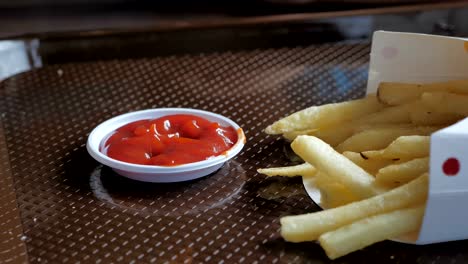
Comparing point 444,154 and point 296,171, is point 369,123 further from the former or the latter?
point 444,154

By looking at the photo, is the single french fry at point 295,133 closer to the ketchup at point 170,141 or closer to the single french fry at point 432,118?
the ketchup at point 170,141

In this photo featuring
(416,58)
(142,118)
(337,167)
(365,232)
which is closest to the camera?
(365,232)

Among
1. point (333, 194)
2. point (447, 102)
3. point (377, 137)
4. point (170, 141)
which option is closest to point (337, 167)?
point (333, 194)

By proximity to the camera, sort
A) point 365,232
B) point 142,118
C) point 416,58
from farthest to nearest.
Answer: point 142,118 → point 416,58 → point 365,232

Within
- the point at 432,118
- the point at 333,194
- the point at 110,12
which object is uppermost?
the point at 432,118

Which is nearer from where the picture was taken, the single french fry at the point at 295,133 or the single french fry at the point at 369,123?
the single french fry at the point at 369,123

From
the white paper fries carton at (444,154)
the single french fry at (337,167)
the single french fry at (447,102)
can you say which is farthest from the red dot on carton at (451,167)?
the single french fry at (447,102)
